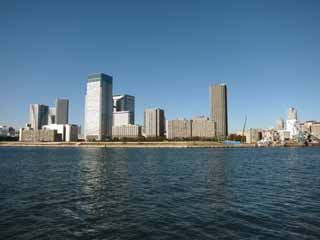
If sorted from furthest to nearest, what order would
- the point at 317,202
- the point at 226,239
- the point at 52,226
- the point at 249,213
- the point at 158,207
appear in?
the point at 317,202 → the point at 158,207 → the point at 249,213 → the point at 52,226 → the point at 226,239

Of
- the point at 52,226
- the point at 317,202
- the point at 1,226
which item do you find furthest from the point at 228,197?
the point at 1,226

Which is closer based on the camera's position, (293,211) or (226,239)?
(226,239)

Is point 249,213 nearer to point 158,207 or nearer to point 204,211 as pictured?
point 204,211

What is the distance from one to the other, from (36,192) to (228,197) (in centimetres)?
2317

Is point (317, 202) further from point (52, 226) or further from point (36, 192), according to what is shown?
point (36, 192)

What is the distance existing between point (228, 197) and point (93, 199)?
15031mm

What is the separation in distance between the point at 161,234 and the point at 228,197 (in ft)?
45.9

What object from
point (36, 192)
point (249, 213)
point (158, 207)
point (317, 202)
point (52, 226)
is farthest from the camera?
point (36, 192)

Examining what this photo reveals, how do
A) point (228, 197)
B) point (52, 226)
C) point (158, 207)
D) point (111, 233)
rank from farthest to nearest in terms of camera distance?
1. point (228, 197)
2. point (158, 207)
3. point (52, 226)
4. point (111, 233)

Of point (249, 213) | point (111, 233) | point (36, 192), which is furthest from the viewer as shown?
point (36, 192)

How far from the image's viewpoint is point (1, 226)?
20.1 m

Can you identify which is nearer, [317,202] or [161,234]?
[161,234]

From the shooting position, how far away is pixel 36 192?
33281 millimetres

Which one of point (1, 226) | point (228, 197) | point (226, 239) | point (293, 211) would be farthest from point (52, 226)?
point (293, 211)
